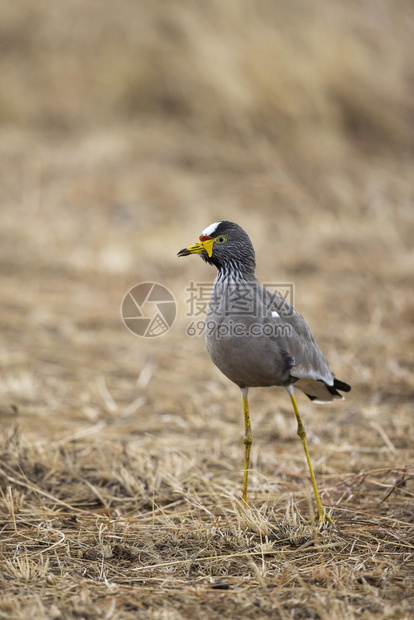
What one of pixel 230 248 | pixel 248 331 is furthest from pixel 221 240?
pixel 248 331

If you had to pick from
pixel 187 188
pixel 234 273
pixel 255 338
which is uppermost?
pixel 187 188

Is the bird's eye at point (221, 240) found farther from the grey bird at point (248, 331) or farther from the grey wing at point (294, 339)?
the grey wing at point (294, 339)

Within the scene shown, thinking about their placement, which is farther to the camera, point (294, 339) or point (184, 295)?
point (184, 295)

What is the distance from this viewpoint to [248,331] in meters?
3.53

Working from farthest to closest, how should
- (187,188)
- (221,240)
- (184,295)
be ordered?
(187,188)
(184,295)
(221,240)

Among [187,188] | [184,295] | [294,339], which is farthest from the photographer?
[187,188]

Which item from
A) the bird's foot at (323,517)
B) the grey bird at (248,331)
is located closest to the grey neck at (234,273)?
the grey bird at (248,331)

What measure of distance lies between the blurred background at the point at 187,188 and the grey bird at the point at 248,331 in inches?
58.2

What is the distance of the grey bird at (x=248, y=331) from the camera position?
3529 mm

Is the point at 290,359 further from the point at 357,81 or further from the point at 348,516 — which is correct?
the point at 357,81

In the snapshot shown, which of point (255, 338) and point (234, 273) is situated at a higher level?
point (234, 273)

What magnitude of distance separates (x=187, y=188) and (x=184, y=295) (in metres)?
3.32

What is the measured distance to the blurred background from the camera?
6281 millimetres

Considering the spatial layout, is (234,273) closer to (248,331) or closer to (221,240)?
(221,240)
